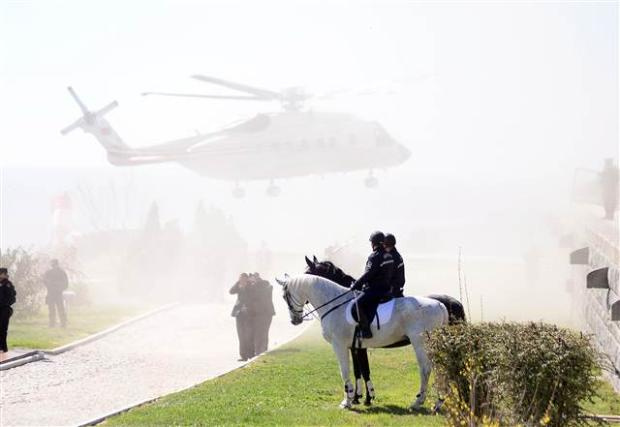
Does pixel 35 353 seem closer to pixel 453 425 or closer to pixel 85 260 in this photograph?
pixel 453 425

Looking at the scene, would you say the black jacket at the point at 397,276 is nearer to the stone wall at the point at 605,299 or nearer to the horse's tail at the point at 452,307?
the horse's tail at the point at 452,307

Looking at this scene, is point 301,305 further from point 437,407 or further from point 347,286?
point 437,407

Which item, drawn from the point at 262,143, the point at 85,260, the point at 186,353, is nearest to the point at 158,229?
the point at 262,143

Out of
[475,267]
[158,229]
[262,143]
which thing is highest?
[262,143]

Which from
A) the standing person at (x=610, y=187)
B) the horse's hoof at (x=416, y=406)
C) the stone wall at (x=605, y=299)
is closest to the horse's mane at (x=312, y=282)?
the horse's hoof at (x=416, y=406)

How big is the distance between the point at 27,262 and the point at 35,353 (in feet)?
40.8

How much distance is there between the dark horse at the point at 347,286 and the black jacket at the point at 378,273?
2.18 feet

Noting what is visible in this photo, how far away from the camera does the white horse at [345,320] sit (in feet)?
41.9

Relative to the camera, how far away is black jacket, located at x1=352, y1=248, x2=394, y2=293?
503 inches

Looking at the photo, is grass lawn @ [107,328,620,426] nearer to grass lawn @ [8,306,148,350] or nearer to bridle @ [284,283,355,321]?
bridle @ [284,283,355,321]

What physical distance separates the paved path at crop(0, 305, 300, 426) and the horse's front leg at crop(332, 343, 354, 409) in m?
4.23

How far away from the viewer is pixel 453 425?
9977mm

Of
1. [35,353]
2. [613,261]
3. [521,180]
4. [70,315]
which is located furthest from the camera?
[521,180]

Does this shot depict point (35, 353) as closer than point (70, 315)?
Result: Yes
